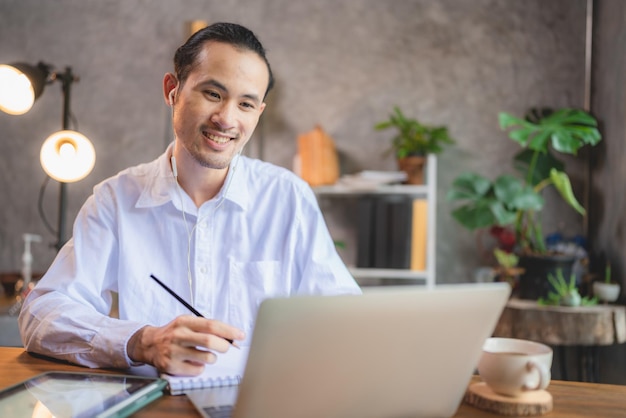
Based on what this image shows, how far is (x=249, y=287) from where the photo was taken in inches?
59.9

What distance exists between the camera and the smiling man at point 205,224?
1412 millimetres

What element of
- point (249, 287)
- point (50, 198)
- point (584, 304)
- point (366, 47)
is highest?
point (366, 47)

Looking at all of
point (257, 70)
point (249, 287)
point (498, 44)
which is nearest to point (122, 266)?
point (249, 287)

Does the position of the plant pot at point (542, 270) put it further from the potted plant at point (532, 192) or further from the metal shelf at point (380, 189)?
the metal shelf at point (380, 189)

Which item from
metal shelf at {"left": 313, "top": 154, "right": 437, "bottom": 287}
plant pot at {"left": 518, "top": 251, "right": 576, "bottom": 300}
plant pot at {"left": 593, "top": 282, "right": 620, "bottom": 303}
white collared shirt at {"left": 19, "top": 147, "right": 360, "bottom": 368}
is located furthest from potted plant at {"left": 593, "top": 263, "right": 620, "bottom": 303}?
white collared shirt at {"left": 19, "top": 147, "right": 360, "bottom": 368}

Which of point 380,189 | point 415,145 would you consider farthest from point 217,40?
point 415,145

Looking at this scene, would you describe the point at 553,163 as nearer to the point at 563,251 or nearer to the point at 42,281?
the point at 563,251

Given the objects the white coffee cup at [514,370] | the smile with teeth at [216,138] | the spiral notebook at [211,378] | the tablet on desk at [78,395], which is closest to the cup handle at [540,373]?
the white coffee cup at [514,370]

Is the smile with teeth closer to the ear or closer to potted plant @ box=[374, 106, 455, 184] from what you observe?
the ear

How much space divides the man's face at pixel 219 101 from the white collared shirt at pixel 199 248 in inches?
4.6

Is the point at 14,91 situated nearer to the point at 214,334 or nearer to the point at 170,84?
the point at 170,84

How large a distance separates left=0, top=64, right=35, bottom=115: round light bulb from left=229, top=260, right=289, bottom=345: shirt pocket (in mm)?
1099

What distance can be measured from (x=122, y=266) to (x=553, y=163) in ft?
7.48

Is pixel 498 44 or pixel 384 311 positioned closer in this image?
pixel 384 311
